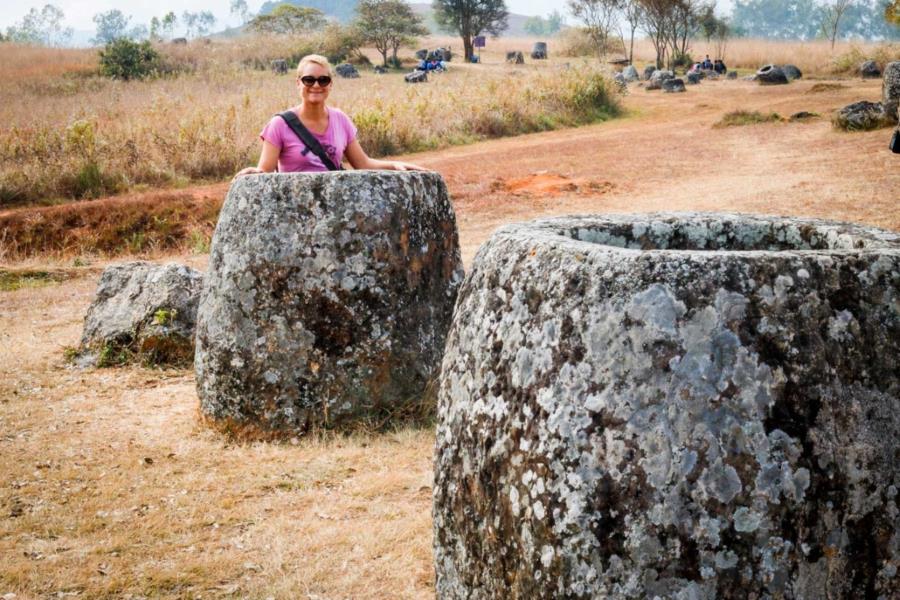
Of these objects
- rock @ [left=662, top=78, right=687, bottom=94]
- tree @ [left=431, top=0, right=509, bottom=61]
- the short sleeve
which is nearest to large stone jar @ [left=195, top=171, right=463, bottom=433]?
the short sleeve

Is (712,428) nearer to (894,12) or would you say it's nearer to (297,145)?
(297,145)

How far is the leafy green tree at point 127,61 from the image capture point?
4066cm

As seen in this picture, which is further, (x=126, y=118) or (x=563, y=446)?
(x=126, y=118)

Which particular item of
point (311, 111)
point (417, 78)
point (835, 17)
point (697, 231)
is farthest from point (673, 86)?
point (835, 17)

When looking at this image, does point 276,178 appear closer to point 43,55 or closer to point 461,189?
point 461,189

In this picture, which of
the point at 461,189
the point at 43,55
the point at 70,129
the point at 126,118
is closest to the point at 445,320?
the point at 461,189

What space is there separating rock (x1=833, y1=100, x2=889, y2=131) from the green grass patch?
361cm

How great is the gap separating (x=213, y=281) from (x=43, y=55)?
46149 mm

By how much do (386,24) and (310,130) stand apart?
56.7m

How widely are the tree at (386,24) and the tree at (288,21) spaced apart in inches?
663

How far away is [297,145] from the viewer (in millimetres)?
6191

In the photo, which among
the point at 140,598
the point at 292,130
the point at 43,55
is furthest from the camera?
the point at 43,55

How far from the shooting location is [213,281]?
5.60 m

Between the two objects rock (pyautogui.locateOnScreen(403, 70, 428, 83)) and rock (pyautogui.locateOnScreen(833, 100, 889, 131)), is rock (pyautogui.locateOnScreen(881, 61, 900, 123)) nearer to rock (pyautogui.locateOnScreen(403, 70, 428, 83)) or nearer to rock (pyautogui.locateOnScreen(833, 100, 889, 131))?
rock (pyautogui.locateOnScreen(833, 100, 889, 131))
